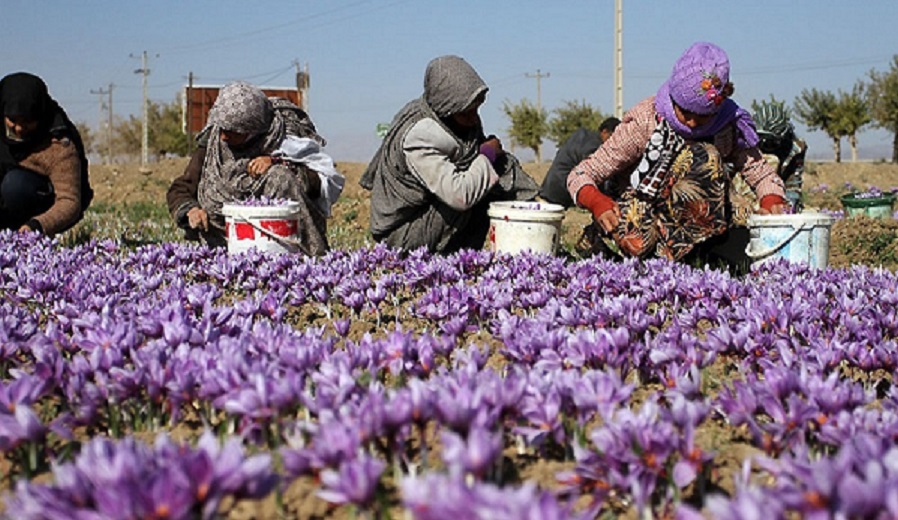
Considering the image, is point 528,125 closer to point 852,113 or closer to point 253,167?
point 852,113

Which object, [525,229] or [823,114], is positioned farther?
[823,114]

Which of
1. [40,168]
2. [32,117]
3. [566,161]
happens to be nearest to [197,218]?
[32,117]

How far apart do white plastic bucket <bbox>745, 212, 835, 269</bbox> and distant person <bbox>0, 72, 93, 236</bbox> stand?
4.89 metres

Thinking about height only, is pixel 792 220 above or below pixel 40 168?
below

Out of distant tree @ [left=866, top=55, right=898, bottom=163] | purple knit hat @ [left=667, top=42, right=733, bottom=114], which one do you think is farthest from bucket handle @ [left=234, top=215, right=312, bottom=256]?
distant tree @ [left=866, top=55, right=898, bottom=163]

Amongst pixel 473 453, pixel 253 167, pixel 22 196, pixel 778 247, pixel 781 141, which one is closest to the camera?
pixel 473 453

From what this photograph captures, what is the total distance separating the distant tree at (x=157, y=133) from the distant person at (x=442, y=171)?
54.9m

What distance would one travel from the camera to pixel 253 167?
19.0 ft

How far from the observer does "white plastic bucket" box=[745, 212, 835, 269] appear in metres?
4.90

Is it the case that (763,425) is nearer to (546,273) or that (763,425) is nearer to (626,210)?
(546,273)

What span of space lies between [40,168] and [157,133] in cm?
5876

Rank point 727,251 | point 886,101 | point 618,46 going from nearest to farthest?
1. point 727,251
2. point 618,46
3. point 886,101

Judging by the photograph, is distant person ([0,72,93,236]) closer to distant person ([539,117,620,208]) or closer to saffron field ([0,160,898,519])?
saffron field ([0,160,898,519])

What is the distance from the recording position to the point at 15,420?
1.91 m
